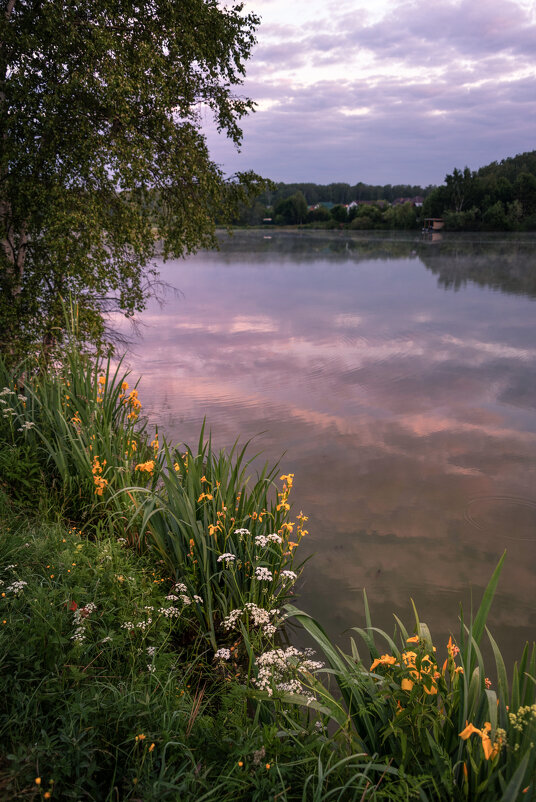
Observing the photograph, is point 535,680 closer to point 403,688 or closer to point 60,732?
point 403,688

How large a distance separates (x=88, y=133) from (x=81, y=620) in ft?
26.7

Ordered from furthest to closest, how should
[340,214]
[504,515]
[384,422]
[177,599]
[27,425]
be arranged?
[340,214] < [384,422] < [504,515] < [27,425] < [177,599]

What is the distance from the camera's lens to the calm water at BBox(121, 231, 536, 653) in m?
4.93

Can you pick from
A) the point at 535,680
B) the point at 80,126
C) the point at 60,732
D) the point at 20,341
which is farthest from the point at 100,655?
the point at 80,126

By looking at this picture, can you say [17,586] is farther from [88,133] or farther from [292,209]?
[292,209]

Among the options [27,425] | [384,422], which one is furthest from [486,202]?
[27,425]

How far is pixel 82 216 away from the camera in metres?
8.04

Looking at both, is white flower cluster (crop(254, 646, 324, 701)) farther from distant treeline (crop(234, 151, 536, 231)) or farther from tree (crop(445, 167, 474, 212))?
tree (crop(445, 167, 474, 212))

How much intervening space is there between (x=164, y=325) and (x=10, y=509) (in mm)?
16634

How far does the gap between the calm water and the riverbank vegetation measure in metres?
0.96

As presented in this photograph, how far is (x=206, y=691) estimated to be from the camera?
3148 mm

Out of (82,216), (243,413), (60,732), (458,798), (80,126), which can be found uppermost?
(80,126)

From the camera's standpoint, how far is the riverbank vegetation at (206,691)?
1878mm

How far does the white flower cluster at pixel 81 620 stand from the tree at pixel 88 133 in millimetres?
6636
